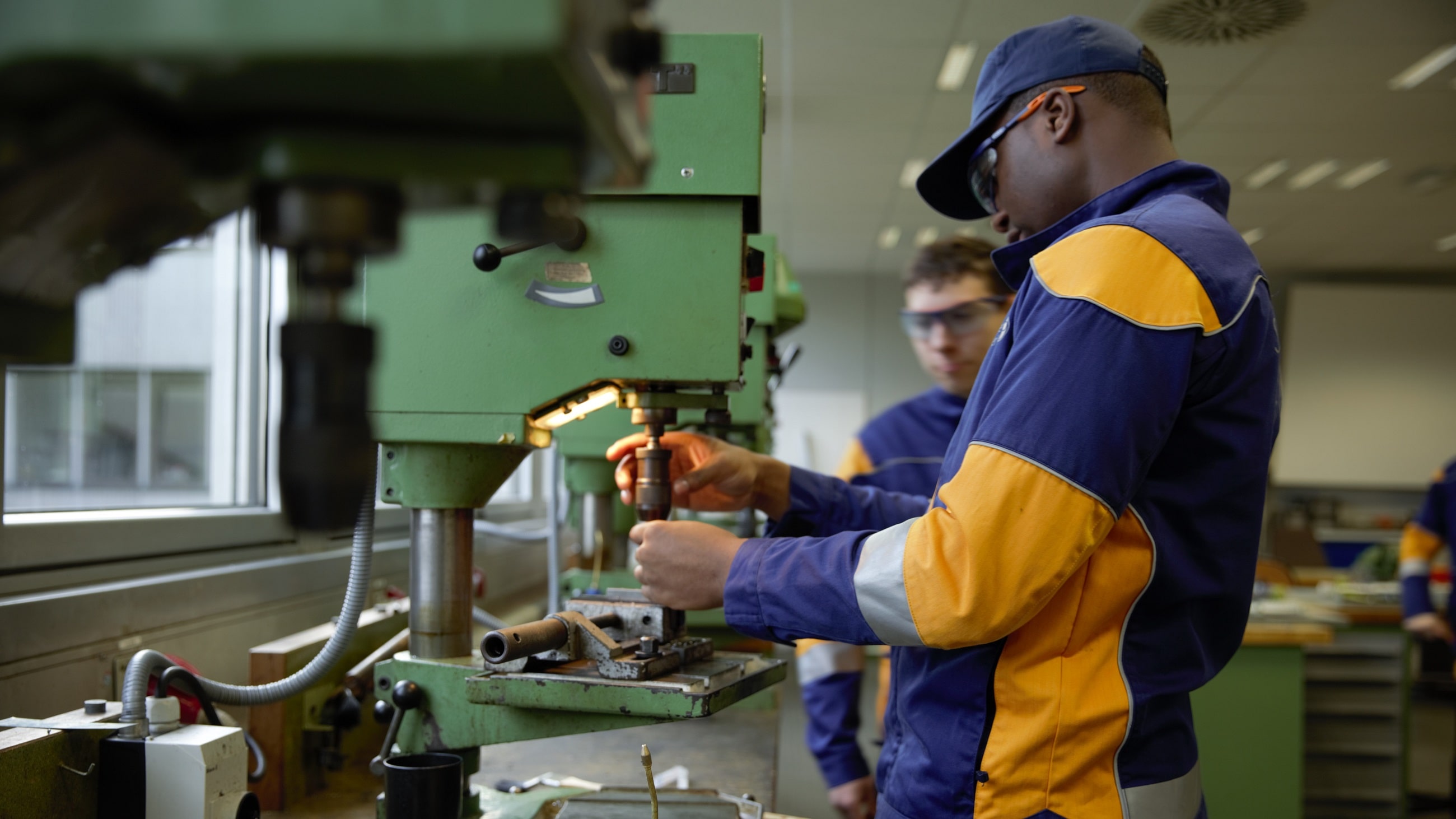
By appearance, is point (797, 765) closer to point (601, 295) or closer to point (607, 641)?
point (607, 641)

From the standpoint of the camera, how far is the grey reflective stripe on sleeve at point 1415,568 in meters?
3.83

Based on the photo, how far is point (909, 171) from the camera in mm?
5848

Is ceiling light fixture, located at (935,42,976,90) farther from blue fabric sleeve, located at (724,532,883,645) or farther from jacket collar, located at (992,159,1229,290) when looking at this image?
blue fabric sleeve, located at (724,532,883,645)

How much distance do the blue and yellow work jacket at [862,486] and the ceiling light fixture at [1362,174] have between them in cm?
486

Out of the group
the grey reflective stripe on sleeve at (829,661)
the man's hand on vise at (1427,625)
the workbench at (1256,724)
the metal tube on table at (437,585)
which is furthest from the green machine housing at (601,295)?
the man's hand on vise at (1427,625)

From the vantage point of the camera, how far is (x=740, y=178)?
43.0 inches

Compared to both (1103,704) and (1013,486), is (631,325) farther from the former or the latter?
(1103,704)

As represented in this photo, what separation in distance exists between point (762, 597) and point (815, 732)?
1.08m

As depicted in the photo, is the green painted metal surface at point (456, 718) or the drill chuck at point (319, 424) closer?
the drill chuck at point (319, 424)

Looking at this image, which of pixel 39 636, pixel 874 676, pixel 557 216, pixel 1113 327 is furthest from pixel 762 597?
pixel 874 676

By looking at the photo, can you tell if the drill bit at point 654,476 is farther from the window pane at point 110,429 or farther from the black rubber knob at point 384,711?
the window pane at point 110,429

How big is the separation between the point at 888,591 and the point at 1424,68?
189 inches

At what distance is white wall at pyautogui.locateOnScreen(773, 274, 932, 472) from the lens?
359 inches

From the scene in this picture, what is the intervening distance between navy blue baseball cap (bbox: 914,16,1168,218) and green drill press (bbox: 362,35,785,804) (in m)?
0.27
